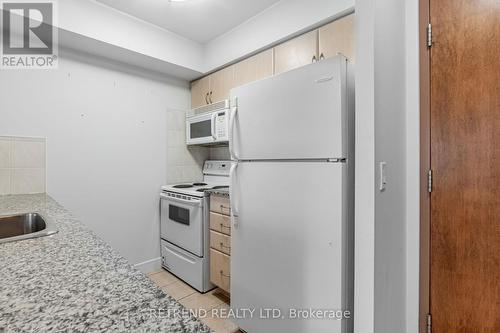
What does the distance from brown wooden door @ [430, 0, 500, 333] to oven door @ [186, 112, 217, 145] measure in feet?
5.80

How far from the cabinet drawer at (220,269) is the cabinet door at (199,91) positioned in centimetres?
165

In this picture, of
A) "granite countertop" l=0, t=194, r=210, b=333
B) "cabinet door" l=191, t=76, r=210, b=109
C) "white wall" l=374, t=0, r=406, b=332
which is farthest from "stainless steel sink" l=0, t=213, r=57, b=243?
"cabinet door" l=191, t=76, r=210, b=109

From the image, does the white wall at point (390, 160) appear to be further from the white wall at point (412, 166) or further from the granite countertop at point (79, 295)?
the granite countertop at point (79, 295)

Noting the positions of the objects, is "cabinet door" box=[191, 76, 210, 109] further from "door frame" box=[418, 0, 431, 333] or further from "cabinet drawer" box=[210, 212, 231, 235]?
"door frame" box=[418, 0, 431, 333]

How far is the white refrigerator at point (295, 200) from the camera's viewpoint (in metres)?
1.20

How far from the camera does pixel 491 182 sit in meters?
1.16

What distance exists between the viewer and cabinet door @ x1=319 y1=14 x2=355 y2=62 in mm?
1648

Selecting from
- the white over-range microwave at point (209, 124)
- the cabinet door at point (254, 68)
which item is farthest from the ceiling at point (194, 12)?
the white over-range microwave at point (209, 124)

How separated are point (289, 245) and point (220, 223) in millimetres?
890

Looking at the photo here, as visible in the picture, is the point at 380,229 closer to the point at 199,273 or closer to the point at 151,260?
the point at 199,273

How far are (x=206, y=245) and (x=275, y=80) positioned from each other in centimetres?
155

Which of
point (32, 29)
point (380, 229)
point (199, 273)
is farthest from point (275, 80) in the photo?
point (32, 29)

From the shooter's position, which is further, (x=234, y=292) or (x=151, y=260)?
(x=151, y=260)

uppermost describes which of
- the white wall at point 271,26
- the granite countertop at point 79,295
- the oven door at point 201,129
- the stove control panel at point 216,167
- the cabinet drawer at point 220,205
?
the white wall at point 271,26
